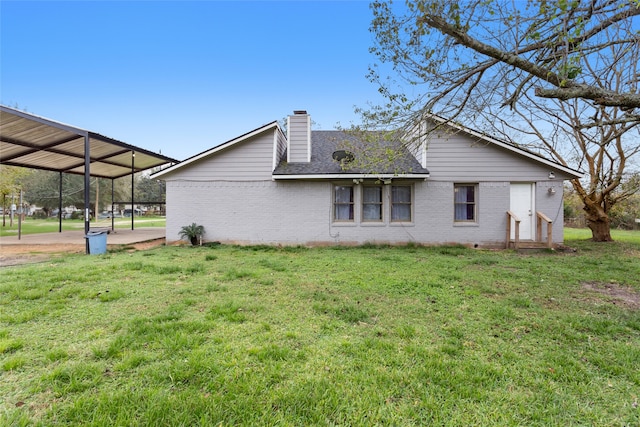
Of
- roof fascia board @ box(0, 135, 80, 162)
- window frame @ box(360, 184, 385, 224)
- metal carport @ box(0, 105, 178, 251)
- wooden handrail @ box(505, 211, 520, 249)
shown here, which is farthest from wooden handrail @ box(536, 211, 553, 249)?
roof fascia board @ box(0, 135, 80, 162)

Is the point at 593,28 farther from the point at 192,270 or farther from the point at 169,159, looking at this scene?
the point at 169,159

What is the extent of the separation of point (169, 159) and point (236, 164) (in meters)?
5.30

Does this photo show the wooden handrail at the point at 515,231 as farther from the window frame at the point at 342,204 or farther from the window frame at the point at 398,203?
the window frame at the point at 342,204

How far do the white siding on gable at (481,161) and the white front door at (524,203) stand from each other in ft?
0.95

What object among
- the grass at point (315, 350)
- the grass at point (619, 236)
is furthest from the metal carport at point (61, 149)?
the grass at point (619, 236)

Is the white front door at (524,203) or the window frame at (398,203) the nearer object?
the white front door at (524,203)

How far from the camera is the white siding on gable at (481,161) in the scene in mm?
9844

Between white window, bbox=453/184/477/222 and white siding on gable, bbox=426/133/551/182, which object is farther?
white window, bbox=453/184/477/222

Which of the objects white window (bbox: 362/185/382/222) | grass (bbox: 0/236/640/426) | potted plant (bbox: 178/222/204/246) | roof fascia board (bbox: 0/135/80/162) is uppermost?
roof fascia board (bbox: 0/135/80/162)

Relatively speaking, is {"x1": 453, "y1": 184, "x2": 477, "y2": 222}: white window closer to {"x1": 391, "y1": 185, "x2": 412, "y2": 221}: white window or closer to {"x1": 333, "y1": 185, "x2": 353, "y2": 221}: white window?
{"x1": 391, "y1": 185, "x2": 412, "y2": 221}: white window

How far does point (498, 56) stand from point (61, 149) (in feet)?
50.5

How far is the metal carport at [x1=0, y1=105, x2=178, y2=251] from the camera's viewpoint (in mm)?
8328

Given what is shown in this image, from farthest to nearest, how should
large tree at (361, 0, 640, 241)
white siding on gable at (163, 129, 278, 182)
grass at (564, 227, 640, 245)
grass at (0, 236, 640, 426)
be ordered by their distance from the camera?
grass at (564, 227, 640, 245) → white siding on gable at (163, 129, 278, 182) → large tree at (361, 0, 640, 241) → grass at (0, 236, 640, 426)

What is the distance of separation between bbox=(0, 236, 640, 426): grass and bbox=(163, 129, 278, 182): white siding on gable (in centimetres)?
510
